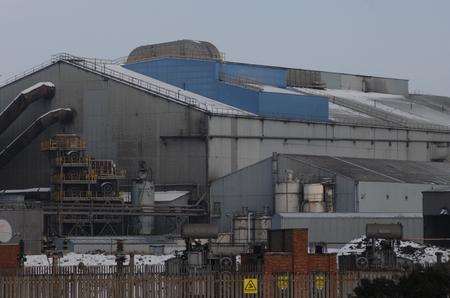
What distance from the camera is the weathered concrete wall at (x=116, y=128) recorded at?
257ft

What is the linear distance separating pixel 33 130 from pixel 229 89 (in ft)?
48.1

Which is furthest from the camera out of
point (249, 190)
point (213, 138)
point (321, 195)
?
point (213, 138)

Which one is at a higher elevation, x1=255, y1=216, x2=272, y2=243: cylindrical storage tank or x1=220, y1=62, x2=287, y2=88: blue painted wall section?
x1=220, y1=62, x2=287, y2=88: blue painted wall section

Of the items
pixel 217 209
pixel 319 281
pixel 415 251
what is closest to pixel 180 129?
pixel 217 209

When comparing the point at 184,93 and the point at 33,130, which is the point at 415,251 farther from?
the point at 33,130

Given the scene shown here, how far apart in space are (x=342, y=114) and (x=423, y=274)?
64.0 meters

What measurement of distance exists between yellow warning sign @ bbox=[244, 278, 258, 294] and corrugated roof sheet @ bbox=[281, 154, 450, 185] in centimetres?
4094

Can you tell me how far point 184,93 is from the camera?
278ft

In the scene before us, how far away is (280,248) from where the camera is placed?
32875mm

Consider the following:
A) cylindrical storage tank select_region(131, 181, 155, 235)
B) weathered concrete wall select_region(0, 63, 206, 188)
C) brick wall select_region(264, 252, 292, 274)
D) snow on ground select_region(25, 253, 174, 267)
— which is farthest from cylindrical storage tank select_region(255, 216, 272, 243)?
brick wall select_region(264, 252, 292, 274)

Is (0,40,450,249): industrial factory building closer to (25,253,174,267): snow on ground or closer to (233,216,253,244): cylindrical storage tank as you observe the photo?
(233,216,253,244): cylindrical storage tank

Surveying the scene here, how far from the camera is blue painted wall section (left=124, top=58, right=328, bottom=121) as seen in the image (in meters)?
82.8

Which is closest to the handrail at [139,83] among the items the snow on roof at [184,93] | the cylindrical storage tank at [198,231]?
the snow on roof at [184,93]

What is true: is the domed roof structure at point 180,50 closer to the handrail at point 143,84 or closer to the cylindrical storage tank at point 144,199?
the handrail at point 143,84
